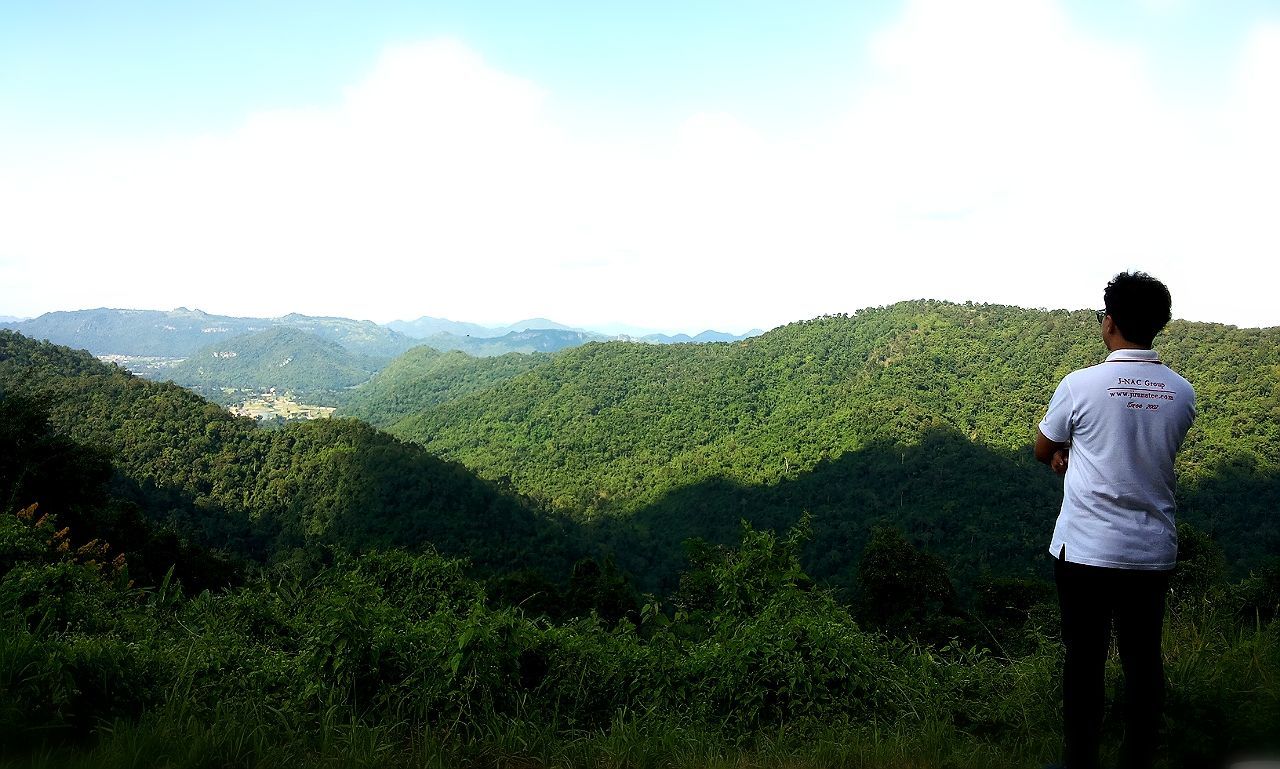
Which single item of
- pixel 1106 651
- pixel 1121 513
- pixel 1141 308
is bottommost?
pixel 1106 651

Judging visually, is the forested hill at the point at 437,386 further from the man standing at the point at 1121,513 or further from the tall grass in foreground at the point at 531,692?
the man standing at the point at 1121,513

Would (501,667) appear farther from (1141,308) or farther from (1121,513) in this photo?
(1141,308)

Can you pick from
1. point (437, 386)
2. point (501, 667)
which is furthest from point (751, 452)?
point (437, 386)

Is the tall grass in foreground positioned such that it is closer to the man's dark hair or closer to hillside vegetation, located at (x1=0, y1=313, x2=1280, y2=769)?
hillside vegetation, located at (x1=0, y1=313, x2=1280, y2=769)

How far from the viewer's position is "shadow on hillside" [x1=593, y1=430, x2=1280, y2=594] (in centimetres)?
3014

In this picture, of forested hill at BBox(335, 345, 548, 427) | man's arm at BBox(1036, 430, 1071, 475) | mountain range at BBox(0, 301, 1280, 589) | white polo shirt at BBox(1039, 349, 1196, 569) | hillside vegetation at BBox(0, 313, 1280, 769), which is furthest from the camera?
forested hill at BBox(335, 345, 548, 427)

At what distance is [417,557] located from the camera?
191 inches

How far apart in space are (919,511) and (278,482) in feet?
124

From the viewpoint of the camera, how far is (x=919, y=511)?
38.7m

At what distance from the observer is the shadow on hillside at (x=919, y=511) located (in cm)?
3014

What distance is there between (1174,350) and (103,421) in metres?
71.4

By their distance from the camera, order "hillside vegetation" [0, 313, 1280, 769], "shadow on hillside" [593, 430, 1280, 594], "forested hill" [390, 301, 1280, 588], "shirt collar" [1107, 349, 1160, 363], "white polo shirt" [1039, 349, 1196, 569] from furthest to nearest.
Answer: "forested hill" [390, 301, 1280, 588], "shadow on hillside" [593, 430, 1280, 594], "hillside vegetation" [0, 313, 1280, 769], "shirt collar" [1107, 349, 1160, 363], "white polo shirt" [1039, 349, 1196, 569]

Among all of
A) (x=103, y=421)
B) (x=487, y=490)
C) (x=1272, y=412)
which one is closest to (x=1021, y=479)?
(x=1272, y=412)

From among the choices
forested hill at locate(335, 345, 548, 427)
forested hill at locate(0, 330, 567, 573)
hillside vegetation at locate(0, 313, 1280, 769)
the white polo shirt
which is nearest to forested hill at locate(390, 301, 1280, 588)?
forested hill at locate(0, 330, 567, 573)
